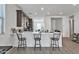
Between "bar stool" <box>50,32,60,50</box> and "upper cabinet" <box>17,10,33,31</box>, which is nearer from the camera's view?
"bar stool" <box>50,32,60,50</box>

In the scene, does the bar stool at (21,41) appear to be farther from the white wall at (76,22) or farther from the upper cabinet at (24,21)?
the white wall at (76,22)

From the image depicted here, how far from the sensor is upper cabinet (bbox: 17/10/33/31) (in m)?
9.53

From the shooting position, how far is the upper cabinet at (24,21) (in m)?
9.53

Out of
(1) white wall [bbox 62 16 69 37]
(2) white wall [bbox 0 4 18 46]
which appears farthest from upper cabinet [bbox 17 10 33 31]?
(1) white wall [bbox 62 16 69 37]

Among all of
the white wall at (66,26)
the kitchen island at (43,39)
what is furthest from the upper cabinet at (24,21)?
the white wall at (66,26)

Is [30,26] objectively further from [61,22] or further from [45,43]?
[45,43]

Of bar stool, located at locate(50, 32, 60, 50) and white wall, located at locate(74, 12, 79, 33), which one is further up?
white wall, located at locate(74, 12, 79, 33)

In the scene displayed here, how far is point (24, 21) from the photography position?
42.7 ft

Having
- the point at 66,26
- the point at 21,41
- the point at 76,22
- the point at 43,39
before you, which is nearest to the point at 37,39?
the point at 43,39

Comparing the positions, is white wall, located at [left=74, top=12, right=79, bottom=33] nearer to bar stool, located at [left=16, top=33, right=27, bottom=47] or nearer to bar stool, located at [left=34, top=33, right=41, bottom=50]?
bar stool, located at [left=34, top=33, right=41, bottom=50]

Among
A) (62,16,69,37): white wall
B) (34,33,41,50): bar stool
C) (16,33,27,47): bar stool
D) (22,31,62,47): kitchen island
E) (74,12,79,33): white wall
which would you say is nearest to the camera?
(34,33,41,50): bar stool

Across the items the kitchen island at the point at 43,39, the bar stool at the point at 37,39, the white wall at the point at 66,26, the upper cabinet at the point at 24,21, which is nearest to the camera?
the bar stool at the point at 37,39

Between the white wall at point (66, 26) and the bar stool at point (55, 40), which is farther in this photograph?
the white wall at point (66, 26)
